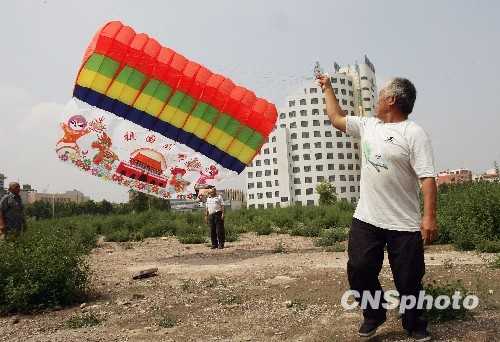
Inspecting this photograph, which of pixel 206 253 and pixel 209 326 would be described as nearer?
pixel 209 326

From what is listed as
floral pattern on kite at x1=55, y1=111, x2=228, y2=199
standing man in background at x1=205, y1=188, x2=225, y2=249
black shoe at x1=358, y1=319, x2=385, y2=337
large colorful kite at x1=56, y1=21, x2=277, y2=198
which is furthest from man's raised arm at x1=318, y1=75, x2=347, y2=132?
standing man in background at x1=205, y1=188, x2=225, y2=249

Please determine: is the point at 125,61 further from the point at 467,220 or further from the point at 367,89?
the point at 367,89

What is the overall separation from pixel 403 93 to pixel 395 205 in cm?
87

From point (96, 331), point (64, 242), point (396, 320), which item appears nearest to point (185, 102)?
point (64, 242)

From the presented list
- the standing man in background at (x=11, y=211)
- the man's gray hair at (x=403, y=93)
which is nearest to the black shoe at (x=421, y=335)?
the man's gray hair at (x=403, y=93)

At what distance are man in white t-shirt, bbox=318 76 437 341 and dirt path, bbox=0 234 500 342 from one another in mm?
466

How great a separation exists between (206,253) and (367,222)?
907 centimetres

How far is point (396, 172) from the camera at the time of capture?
3648mm

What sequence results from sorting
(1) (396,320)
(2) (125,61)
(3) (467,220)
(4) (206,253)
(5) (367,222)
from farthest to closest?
(4) (206,253) → (3) (467,220) → (2) (125,61) → (1) (396,320) → (5) (367,222)

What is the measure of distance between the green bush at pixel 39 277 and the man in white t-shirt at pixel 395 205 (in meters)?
4.22

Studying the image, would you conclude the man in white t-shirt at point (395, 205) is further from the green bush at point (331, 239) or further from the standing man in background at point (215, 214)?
the standing man in background at point (215, 214)

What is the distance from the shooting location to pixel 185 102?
11102 millimetres

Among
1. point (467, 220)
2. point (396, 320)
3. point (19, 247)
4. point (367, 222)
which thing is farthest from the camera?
point (467, 220)

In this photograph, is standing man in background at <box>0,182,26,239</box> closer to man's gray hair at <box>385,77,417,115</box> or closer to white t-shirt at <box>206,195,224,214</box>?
white t-shirt at <box>206,195,224,214</box>
